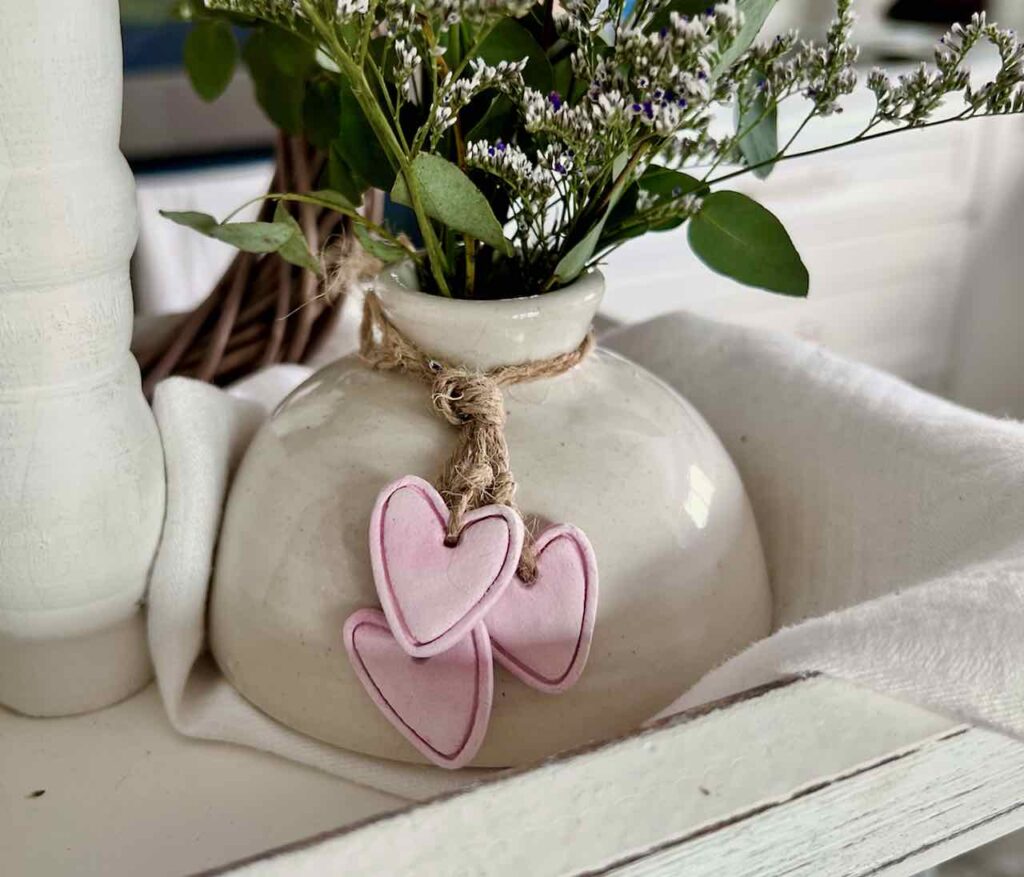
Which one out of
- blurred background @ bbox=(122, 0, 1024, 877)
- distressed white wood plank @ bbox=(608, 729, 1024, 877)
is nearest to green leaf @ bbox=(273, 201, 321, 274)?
distressed white wood plank @ bbox=(608, 729, 1024, 877)

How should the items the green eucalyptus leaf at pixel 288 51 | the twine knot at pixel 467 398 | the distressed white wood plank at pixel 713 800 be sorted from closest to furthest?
the distressed white wood plank at pixel 713 800
the twine knot at pixel 467 398
the green eucalyptus leaf at pixel 288 51

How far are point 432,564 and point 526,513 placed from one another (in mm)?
38

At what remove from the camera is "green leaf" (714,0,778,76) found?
1.08 feet

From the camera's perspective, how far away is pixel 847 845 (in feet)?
1.01

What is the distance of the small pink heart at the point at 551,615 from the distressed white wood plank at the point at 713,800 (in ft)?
0.23

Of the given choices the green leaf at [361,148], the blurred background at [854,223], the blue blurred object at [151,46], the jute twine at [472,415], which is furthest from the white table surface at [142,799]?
the blue blurred object at [151,46]

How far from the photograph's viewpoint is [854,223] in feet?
6.10

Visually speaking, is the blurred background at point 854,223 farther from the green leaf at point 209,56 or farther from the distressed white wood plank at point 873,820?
the distressed white wood plank at point 873,820

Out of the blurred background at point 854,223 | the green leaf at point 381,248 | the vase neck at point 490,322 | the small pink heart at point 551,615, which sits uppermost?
the green leaf at point 381,248

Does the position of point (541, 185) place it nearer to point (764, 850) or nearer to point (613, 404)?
point (613, 404)

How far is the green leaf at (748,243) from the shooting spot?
1.28ft

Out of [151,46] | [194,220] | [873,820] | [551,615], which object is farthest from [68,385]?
[151,46]

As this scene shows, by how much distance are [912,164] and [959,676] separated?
5.78 ft

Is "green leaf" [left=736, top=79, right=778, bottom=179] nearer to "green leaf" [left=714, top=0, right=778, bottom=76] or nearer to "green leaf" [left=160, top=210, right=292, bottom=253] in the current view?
"green leaf" [left=714, top=0, right=778, bottom=76]
